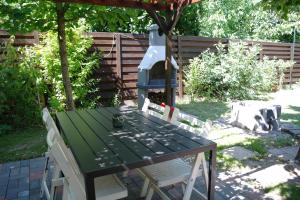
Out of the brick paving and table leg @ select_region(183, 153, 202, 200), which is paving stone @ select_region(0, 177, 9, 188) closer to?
the brick paving

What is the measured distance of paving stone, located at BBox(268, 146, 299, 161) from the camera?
4.13m

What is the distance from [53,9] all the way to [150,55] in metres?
2.58

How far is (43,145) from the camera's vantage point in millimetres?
4684

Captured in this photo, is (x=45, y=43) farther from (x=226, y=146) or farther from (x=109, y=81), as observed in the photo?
(x=226, y=146)

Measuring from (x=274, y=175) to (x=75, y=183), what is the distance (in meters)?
2.71

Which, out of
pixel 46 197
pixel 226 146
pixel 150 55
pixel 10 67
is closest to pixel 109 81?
pixel 150 55

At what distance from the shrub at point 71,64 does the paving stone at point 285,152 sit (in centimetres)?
416

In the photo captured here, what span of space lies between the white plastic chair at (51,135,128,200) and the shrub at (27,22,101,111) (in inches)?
148

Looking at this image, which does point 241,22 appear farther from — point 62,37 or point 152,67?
point 62,37

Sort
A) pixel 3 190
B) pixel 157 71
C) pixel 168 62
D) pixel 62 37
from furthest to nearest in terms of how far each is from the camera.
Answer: pixel 157 71
pixel 62 37
pixel 168 62
pixel 3 190

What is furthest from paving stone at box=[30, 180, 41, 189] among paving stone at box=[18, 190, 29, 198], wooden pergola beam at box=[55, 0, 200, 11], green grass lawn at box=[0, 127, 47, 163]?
wooden pergola beam at box=[55, 0, 200, 11]

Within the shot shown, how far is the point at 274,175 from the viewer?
3.56m

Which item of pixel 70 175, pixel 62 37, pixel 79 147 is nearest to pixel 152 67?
pixel 62 37

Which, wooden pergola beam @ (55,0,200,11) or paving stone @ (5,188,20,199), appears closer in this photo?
paving stone @ (5,188,20,199)
